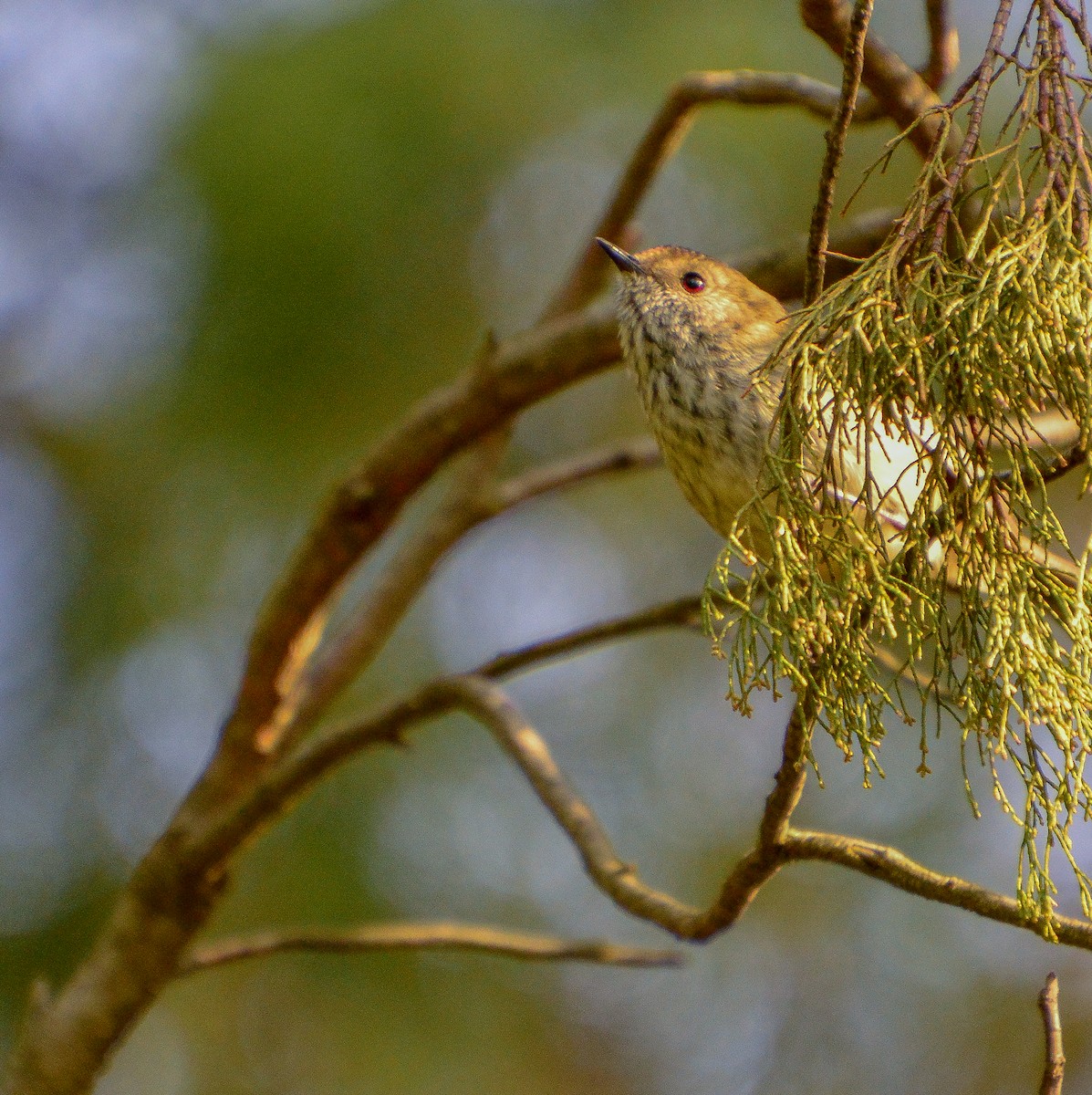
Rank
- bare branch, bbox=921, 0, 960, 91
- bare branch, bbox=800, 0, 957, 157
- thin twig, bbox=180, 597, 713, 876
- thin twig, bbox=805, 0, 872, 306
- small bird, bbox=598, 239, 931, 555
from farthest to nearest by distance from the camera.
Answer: thin twig, bbox=180, 597, 713, 876 < bare branch, bbox=921, 0, 960, 91 < small bird, bbox=598, 239, 931, 555 < bare branch, bbox=800, 0, 957, 157 < thin twig, bbox=805, 0, 872, 306

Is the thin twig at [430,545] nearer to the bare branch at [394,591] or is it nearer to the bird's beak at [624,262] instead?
the bare branch at [394,591]

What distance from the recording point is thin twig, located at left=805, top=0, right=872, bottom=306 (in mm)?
1614

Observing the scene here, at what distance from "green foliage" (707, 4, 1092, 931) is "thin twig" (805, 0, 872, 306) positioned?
4.0 inches

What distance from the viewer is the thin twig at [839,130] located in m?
1.61

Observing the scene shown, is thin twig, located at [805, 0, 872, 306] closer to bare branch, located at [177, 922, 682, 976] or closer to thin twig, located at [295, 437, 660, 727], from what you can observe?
bare branch, located at [177, 922, 682, 976]

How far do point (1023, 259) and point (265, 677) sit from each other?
7.59 feet

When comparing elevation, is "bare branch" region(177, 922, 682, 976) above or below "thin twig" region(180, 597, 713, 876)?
below

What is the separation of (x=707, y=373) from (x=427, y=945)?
1401 mm

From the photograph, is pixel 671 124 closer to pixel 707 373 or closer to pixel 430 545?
pixel 707 373

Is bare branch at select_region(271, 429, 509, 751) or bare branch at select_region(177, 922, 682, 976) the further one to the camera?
bare branch at select_region(271, 429, 509, 751)

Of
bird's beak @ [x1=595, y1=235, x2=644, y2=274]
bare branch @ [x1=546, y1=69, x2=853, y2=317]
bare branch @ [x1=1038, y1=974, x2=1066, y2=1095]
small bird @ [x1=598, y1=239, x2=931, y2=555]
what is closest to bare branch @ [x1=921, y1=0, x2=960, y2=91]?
bare branch @ [x1=546, y1=69, x2=853, y2=317]

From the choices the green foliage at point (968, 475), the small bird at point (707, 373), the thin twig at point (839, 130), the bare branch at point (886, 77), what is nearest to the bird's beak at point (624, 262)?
the small bird at point (707, 373)

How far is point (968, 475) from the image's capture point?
151 centimetres

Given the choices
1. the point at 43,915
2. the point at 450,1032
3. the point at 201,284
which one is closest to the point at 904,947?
the point at 450,1032
